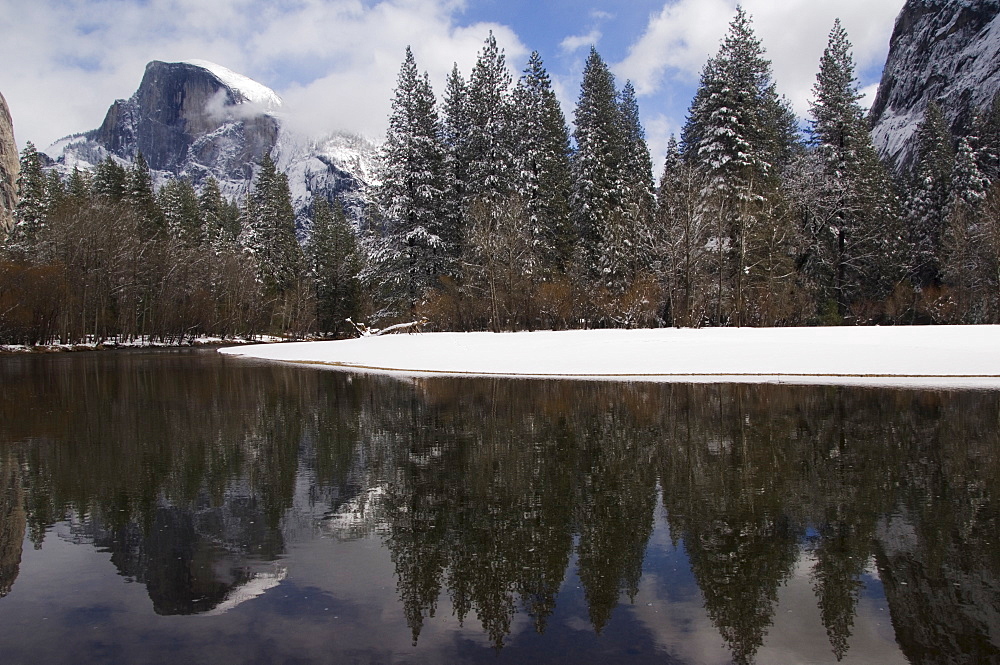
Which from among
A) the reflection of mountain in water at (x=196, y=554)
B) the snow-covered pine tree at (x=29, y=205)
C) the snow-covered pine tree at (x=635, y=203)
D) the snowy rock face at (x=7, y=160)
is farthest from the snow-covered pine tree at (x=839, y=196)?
the snowy rock face at (x=7, y=160)

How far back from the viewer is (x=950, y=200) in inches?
1853

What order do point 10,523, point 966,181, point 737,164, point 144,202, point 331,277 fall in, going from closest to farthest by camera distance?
point 10,523
point 737,164
point 966,181
point 144,202
point 331,277

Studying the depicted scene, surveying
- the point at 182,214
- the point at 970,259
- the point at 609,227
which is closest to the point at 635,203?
the point at 609,227

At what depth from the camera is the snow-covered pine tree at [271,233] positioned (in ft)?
236

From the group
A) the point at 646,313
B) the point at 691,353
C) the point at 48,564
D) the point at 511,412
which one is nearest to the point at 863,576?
the point at 48,564

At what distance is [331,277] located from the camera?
259 ft

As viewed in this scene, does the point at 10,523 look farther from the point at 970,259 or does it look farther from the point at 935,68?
the point at 935,68

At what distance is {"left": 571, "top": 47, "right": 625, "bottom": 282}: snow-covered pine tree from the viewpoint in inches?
1770

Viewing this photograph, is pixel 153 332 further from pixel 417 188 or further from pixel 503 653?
pixel 503 653

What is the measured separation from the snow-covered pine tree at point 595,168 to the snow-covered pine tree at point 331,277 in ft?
130

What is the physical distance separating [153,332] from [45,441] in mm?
53825

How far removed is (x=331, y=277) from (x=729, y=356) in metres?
63.6

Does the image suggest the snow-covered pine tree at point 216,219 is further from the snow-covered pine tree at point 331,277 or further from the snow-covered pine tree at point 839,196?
the snow-covered pine tree at point 839,196

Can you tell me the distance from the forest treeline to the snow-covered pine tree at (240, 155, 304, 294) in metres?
8.06
